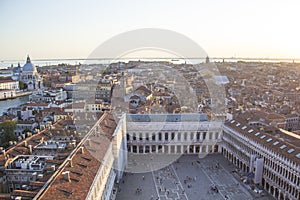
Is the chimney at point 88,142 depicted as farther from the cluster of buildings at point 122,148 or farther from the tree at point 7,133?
the tree at point 7,133

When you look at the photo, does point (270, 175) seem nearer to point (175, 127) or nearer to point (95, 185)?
point (175, 127)

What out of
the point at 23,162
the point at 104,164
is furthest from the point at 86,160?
the point at 23,162

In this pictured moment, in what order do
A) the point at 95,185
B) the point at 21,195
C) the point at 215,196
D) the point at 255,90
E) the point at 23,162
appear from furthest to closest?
the point at 255,90, the point at 215,196, the point at 23,162, the point at 95,185, the point at 21,195

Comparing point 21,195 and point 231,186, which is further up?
point 21,195

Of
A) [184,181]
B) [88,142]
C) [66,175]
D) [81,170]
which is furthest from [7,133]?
[184,181]

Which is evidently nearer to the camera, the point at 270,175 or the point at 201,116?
the point at 270,175

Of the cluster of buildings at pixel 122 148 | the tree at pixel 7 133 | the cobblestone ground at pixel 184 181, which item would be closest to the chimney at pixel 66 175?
the cluster of buildings at pixel 122 148

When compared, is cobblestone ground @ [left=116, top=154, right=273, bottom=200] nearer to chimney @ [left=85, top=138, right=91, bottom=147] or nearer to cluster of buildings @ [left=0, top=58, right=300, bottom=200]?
cluster of buildings @ [left=0, top=58, right=300, bottom=200]

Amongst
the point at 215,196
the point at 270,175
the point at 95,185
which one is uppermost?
the point at 95,185

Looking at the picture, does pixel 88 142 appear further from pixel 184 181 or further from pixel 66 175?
pixel 184 181

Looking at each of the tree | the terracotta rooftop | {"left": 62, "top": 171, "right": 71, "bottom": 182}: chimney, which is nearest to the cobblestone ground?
the terracotta rooftop
